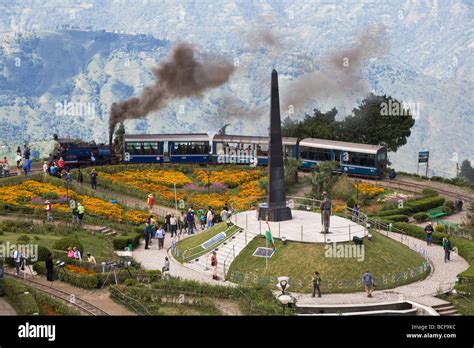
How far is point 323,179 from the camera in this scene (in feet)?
235

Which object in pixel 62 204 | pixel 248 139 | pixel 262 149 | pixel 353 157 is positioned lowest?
pixel 62 204

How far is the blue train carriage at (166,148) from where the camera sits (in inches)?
3361

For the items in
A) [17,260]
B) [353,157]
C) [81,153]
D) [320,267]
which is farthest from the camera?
[81,153]

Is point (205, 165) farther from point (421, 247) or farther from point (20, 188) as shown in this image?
point (421, 247)

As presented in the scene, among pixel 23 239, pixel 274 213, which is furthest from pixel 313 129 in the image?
pixel 23 239

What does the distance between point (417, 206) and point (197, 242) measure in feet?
80.0

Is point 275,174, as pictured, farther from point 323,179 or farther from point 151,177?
point 151,177

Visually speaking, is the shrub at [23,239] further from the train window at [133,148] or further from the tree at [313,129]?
the tree at [313,129]

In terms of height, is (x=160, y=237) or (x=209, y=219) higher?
(x=209, y=219)

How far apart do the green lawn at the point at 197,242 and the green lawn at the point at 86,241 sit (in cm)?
407

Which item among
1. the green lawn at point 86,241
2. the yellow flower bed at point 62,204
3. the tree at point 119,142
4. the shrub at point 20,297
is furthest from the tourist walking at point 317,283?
the tree at point 119,142

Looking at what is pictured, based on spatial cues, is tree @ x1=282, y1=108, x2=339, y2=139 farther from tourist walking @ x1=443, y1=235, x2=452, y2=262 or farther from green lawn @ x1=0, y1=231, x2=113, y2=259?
green lawn @ x1=0, y1=231, x2=113, y2=259

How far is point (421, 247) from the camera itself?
5600 centimetres
